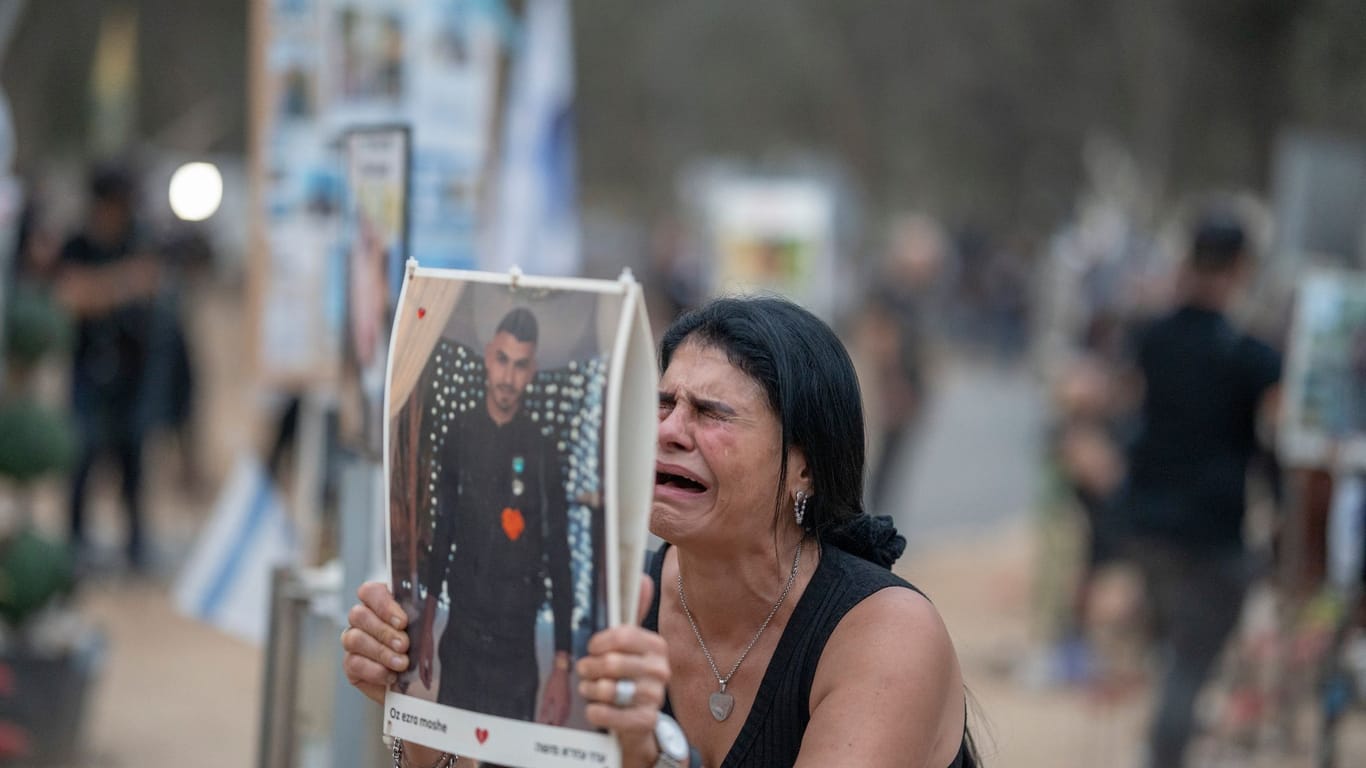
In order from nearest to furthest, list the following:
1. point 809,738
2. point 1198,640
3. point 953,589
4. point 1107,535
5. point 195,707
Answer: point 809,738, point 1198,640, point 195,707, point 1107,535, point 953,589

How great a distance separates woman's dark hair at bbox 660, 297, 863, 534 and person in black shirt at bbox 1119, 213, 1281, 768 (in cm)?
312

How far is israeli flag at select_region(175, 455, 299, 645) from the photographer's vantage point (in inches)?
153

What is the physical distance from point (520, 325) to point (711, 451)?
0.49 metres

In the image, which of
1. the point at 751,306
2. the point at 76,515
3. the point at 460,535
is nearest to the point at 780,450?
the point at 751,306

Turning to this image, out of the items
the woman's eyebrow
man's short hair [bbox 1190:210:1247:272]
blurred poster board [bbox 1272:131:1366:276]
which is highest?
blurred poster board [bbox 1272:131:1366:276]

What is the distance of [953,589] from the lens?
10102mm

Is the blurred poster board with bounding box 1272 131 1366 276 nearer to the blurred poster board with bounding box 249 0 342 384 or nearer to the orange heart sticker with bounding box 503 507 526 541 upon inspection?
the blurred poster board with bounding box 249 0 342 384

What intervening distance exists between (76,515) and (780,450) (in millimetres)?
7058

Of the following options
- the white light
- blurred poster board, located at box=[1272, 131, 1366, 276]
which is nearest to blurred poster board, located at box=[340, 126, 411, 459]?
the white light

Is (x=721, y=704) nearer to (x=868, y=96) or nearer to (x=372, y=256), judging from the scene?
(x=372, y=256)

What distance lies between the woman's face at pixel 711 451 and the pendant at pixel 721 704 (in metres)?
0.26

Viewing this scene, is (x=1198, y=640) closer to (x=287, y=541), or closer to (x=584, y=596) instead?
(x=287, y=541)

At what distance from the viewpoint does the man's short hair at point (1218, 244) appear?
17.0 ft

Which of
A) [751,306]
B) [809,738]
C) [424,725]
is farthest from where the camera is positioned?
[751,306]
